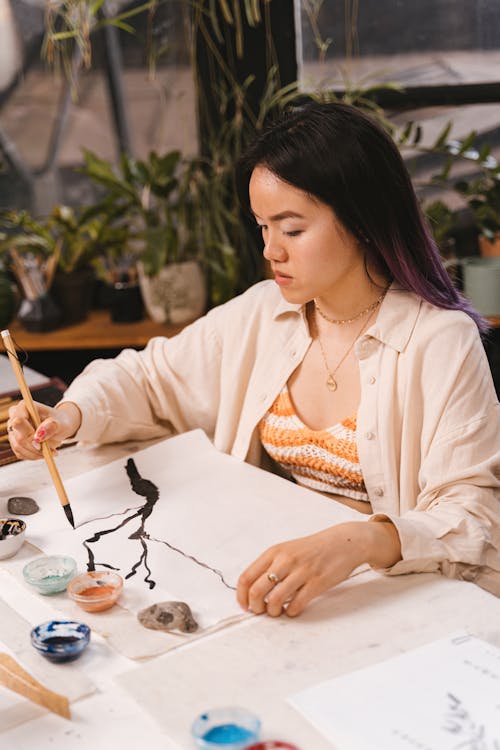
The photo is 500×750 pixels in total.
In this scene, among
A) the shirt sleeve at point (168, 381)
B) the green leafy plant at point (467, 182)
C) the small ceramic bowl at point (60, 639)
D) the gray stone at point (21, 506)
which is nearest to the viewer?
the small ceramic bowl at point (60, 639)

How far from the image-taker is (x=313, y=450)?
5.27 feet

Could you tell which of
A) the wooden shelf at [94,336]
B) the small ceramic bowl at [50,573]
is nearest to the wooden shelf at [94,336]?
the wooden shelf at [94,336]

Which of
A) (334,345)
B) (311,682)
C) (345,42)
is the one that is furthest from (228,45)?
(311,682)

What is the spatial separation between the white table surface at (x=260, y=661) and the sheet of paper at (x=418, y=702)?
0.07ft

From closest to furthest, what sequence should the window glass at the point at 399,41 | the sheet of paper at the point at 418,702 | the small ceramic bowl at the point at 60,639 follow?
1. the sheet of paper at the point at 418,702
2. the small ceramic bowl at the point at 60,639
3. the window glass at the point at 399,41

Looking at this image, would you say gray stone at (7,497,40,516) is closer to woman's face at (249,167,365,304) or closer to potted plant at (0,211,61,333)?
woman's face at (249,167,365,304)

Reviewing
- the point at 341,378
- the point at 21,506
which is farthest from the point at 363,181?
the point at 21,506

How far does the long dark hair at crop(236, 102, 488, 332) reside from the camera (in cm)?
147

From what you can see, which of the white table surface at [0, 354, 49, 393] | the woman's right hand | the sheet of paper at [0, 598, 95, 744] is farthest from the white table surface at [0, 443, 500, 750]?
the white table surface at [0, 354, 49, 393]

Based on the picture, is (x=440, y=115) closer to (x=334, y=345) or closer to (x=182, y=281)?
(x=182, y=281)

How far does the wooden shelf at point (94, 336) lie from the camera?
276 cm

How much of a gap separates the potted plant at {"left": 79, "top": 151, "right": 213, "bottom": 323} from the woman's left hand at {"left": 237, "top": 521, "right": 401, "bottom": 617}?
5.42 ft

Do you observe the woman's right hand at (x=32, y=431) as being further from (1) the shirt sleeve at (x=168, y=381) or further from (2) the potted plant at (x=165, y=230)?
(2) the potted plant at (x=165, y=230)

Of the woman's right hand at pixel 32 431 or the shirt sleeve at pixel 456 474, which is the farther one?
the woman's right hand at pixel 32 431
